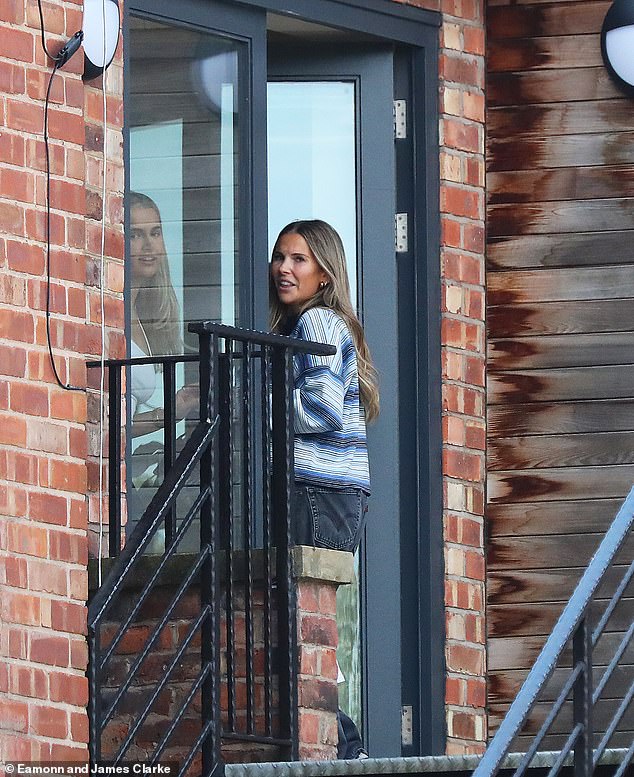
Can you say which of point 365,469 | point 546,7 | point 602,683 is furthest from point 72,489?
point 546,7

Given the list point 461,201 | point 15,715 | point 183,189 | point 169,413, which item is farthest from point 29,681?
point 461,201

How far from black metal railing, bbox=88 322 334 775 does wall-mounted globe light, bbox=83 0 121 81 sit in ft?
2.90

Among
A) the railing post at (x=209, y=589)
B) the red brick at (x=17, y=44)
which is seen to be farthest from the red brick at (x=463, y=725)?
the red brick at (x=17, y=44)

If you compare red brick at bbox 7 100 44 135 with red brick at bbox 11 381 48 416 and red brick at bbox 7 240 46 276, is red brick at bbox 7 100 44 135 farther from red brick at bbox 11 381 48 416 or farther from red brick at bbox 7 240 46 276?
red brick at bbox 11 381 48 416

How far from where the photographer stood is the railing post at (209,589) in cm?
487

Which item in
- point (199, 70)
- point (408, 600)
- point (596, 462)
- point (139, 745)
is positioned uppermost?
point (199, 70)

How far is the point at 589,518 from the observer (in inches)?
264

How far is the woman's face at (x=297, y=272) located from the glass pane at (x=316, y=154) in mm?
595

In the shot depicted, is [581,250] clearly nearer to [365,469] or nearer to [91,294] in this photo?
[365,469]

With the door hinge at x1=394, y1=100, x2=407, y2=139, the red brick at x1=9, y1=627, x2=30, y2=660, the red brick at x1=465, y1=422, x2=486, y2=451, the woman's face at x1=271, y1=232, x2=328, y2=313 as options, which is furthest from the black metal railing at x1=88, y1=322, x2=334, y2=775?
the door hinge at x1=394, y1=100, x2=407, y2=139

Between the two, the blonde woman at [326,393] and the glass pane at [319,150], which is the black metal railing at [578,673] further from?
the glass pane at [319,150]

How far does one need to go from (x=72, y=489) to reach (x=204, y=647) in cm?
58

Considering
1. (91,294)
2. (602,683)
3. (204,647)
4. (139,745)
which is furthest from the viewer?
(91,294)

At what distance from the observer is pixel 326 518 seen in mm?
5758
